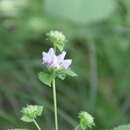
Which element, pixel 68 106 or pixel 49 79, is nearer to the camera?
pixel 49 79

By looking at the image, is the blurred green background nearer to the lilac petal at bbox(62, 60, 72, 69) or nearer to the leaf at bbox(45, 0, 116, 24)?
the leaf at bbox(45, 0, 116, 24)

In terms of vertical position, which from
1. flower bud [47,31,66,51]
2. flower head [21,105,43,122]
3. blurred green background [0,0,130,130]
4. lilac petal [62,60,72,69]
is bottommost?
flower head [21,105,43,122]

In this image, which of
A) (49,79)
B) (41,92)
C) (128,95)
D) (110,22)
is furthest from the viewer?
(110,22)

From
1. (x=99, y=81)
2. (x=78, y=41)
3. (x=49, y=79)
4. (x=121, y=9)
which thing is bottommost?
(x=49, y=79)

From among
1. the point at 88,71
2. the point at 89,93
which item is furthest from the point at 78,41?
the point at 89,93

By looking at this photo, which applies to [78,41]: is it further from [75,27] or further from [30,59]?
[30,59]

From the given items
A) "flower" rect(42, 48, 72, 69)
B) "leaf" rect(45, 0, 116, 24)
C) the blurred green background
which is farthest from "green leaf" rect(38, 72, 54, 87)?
"leaf" rect(45, 0, 116, 24)

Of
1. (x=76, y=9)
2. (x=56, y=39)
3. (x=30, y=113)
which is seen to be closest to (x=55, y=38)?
(x=56, y=39)

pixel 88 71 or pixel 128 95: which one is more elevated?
pixel 88 71

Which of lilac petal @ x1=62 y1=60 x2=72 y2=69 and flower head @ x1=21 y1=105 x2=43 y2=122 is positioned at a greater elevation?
lilac petal @ x1=62 y1=60 x2=72 y2=69
